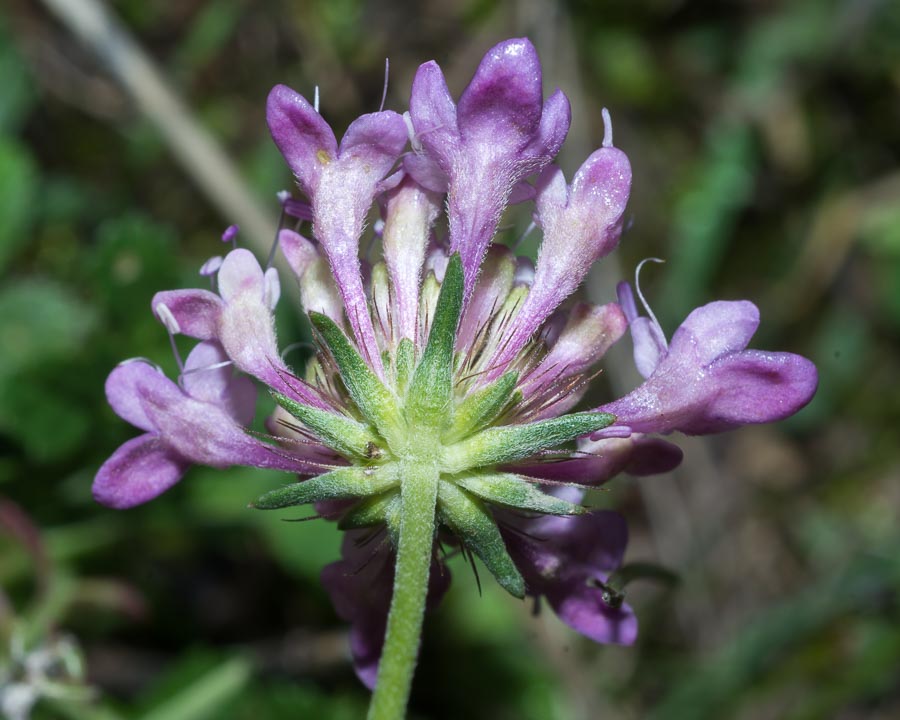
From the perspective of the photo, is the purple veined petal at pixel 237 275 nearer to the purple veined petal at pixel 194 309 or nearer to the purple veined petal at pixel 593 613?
the purple veined petal at pixel 194 309

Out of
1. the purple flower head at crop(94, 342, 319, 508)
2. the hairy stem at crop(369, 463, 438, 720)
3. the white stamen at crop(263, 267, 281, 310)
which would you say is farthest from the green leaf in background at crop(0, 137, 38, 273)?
the hairy stem at crop(369, 463, 438, 720)

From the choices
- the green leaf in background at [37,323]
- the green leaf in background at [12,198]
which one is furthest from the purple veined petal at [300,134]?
the green leaf in background at [12,198]

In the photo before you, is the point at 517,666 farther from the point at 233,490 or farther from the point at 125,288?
the point at 125,288

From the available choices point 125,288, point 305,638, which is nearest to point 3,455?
point 125,288

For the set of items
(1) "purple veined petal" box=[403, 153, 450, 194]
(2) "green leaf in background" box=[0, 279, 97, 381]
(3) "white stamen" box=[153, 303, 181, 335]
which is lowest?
(3) "white stamen" box=[153, 303, 181, 335]

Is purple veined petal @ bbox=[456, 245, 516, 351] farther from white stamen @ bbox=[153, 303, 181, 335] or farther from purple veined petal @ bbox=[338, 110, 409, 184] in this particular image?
white stamen @ bbox=[153, 303, 181, 335]
